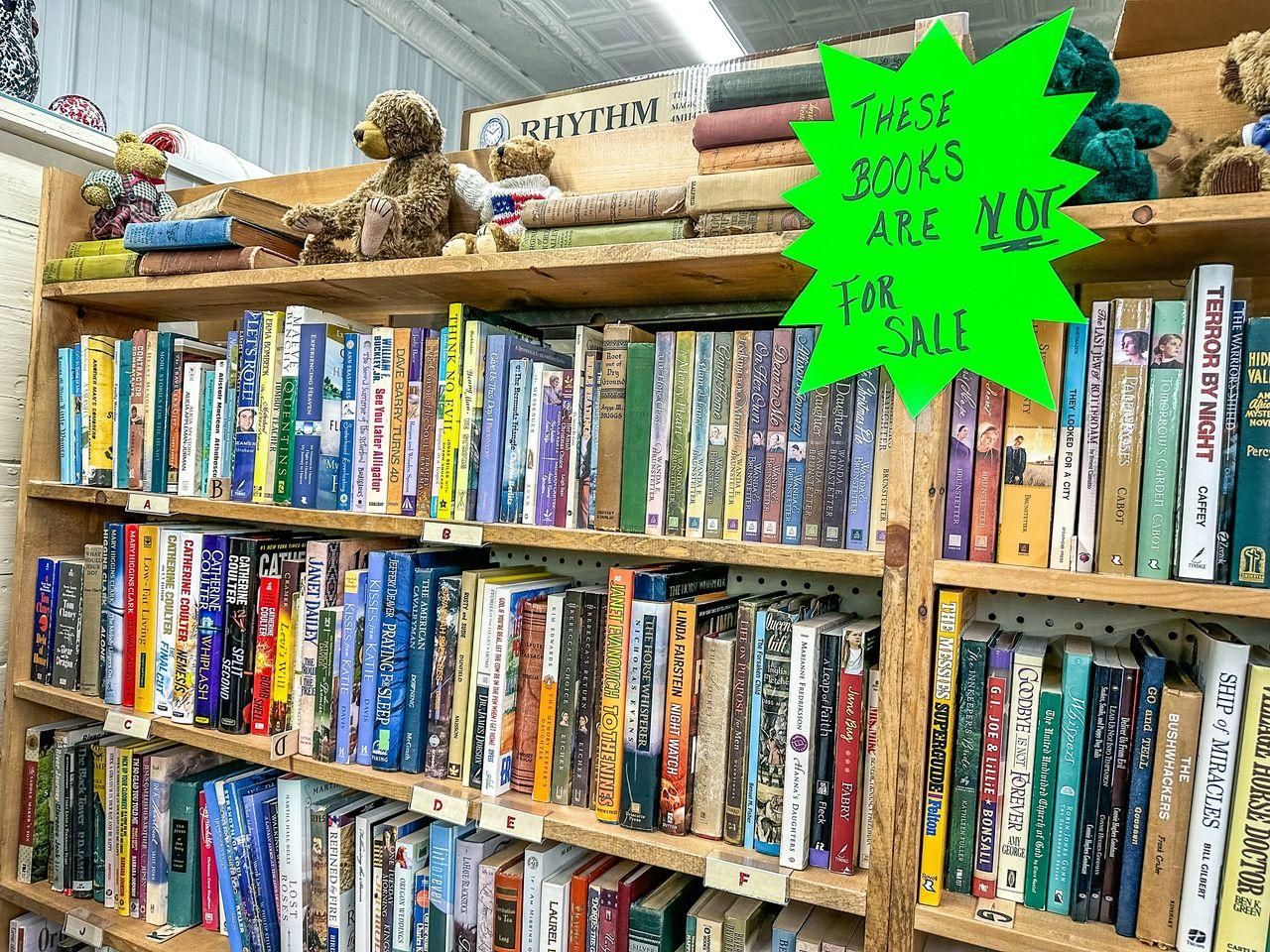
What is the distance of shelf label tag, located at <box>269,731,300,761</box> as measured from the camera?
129 cm

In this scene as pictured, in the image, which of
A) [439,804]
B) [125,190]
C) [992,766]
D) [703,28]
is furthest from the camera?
[703,28]

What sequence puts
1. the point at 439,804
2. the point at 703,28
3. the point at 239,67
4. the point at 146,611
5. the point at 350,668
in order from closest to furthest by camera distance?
the point at 439,804 < the point at 350,668 < the point at 146,611 < the point at 239,67 < the point at 703,28

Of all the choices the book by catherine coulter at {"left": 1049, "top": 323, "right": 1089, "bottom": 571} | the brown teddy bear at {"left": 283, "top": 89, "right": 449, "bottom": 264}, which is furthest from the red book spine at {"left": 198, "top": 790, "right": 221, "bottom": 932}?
the book by catherine coulter at {"left": 1049, "top": 323, "right": 1089, "bottom": 571}

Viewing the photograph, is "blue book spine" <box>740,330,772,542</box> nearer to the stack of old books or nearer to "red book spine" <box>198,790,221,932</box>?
the stack of old books

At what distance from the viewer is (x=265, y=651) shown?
1.35m

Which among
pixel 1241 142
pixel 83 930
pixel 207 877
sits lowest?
pixel 83 930

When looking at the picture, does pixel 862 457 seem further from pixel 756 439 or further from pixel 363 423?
pixel 363 423

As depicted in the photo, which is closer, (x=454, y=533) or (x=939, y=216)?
(x=939, y=216)

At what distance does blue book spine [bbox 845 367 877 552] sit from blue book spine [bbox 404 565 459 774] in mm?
616

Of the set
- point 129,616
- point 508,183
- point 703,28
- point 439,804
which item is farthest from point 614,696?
point 703,28

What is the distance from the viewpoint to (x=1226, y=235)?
0.85 m

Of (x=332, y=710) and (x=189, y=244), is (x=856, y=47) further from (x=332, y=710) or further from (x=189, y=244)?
(x=332, y=710)

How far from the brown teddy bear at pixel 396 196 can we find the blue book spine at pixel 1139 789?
1145mm

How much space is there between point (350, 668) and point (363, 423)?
0.38 meters
